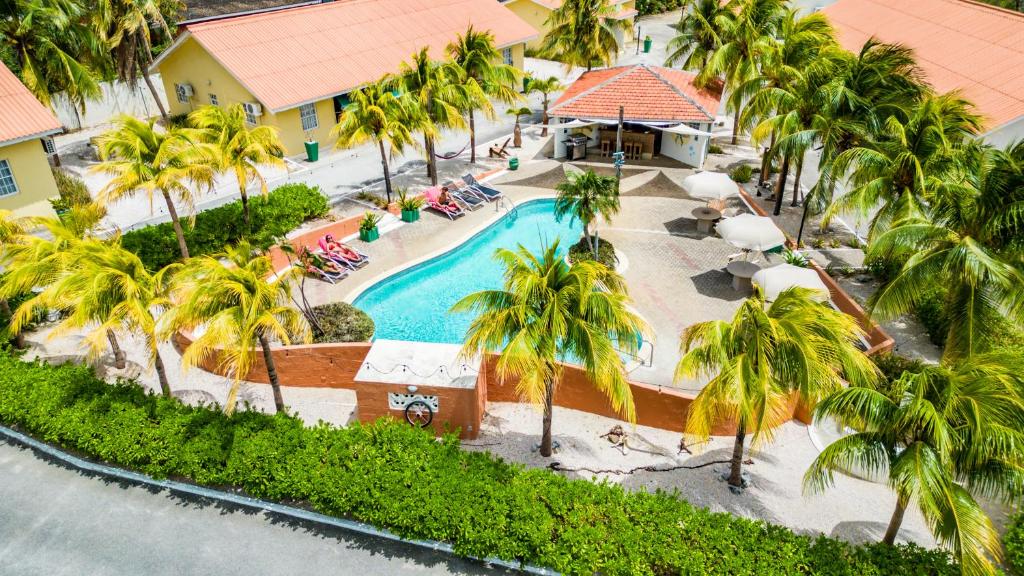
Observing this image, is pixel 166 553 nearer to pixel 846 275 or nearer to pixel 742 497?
pixel 742 497

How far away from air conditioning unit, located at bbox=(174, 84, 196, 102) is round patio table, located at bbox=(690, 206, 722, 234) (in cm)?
2814

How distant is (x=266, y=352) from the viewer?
56.6 ft

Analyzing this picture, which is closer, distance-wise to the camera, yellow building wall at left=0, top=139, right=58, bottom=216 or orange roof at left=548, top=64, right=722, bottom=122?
yellow building wall at left=0, top=139, right=58, bottom=216

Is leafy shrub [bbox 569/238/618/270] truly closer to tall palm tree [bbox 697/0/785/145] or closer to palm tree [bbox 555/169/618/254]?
palm tree [bbox 555/169/618/254]

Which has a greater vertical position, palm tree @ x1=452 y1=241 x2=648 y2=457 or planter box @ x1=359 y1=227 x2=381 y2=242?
palm tree @ x1=452 y1=241 x2=648 y2=457

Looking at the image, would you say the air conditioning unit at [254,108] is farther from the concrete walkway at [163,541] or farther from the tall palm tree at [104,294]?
the concrete walkway at [163,541]

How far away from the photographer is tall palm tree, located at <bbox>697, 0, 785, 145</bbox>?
107 feet

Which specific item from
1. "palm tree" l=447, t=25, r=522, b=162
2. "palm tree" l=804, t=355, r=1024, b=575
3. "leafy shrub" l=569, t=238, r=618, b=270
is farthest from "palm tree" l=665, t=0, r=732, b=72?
"palm tree" l=804, t=355, r=1024, b=575

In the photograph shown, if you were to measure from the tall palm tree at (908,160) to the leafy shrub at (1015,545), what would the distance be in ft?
28.2

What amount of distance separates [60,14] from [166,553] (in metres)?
26.6

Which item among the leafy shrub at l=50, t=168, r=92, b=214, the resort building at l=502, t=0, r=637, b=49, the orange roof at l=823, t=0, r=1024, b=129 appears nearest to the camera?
the leafy shrub at l=50, t=168, r=92, b=214

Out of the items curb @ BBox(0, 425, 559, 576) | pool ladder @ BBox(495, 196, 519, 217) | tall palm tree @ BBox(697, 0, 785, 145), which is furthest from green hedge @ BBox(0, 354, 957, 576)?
tall palm tree @ BBox(697, 0, 785, 145)

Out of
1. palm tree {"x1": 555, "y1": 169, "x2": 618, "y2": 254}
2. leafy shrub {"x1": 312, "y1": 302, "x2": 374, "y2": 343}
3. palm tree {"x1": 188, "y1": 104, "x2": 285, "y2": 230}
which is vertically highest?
palm tree {"x1": 188, "y1": 104, "x2": 285, "y2": 230}

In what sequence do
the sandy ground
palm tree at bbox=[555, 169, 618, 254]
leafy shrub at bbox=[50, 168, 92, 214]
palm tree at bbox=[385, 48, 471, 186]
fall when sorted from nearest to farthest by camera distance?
the sandy ground, palm tree at bbox=[555, 169, 618, 254], leafy shrub at bbox=[50, 168, 92, 214], palm tree at bbox=[385, 48, 471, 186]
